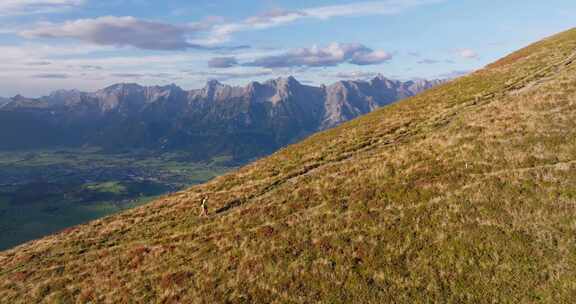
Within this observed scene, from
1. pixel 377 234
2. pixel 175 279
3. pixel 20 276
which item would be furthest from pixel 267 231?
pixel 20 276

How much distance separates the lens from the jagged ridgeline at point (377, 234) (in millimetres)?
14477

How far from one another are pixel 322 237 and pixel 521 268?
9194 millimetres

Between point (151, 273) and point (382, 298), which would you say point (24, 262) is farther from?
point (382, 298)

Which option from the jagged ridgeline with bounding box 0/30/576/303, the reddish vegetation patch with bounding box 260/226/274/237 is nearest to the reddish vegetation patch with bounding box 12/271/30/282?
the jagged ridgeline with bounding box 0/30/576/303

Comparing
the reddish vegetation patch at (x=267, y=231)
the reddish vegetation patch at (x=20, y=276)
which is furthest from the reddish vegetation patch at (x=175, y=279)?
the reddish vegetation patch at (x=20, y=276)

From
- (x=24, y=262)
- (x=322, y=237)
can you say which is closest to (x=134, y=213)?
(x=24, y=262)

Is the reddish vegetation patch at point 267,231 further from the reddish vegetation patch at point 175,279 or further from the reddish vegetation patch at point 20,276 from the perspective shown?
the reddish vegetation patch at point 20,276

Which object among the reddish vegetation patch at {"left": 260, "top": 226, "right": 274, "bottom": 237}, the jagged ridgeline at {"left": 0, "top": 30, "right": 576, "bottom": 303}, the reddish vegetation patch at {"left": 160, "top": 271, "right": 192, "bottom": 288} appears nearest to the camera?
the jagged ridgeline at {"left": 0, "top": 30, "right": 576, "bottom": 303}

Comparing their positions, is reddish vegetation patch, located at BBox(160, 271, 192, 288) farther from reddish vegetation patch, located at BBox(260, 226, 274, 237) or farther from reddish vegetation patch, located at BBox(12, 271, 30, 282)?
reddish vegetation patch, located at BBox(12, 271, 30, 282)

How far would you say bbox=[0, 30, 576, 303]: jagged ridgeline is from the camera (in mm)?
14477

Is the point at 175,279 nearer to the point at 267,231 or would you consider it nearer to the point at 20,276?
the point at 267,231

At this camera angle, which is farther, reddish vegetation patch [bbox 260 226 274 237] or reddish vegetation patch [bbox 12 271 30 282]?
reddish vegetation patch [bbox 12 271 30 282]

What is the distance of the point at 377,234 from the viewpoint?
18.1m

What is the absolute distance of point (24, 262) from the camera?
28.8 meters
